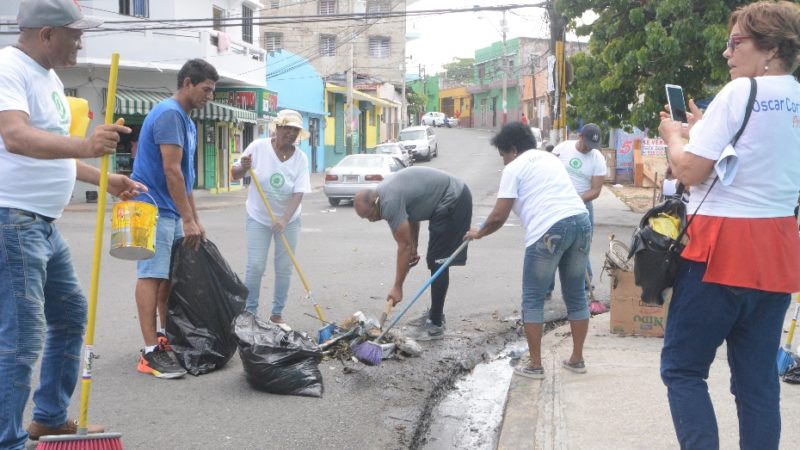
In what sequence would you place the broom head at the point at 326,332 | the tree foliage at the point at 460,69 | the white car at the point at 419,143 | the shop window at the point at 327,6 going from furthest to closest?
1. the tree foliage at the point at 460,69
2. the shop window at the point at 327,6
3. the white car at the point at 419,143
4. the broom head at the point at 326,332

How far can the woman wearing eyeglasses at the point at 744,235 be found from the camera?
2.74 metres

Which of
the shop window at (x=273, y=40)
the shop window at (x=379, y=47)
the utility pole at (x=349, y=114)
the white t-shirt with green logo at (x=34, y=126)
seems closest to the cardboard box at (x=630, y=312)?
the white t-shirt with green logo at (x=34, y=126)

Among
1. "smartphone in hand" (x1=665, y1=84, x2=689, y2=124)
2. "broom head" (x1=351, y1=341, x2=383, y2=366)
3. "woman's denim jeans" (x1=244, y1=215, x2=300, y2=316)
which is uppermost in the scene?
"smartphone in hand" (x1=665, y1=84, x2=689, y2=124)

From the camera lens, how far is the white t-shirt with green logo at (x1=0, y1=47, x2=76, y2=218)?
3.01 m

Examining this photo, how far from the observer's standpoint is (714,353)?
2.87 m

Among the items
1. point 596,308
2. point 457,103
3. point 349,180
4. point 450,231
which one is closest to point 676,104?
point 450,231

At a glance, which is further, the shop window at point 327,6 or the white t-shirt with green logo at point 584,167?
the shop window at point 327,6

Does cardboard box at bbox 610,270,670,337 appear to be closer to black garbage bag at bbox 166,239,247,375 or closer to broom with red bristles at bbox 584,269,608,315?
broom with red bristles at bbox 584,269,608,315

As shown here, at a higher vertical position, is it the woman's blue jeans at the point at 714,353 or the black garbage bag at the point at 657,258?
the black garbage bag at the point at 657,258

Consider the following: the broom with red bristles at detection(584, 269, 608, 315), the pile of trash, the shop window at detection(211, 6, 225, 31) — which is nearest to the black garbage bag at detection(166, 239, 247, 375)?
the pile of trash

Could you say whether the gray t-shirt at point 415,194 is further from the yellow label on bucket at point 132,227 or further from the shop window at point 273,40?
the shop window at point 273,40

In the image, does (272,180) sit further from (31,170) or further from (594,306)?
(594,306)

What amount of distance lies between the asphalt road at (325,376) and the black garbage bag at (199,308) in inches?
6.2

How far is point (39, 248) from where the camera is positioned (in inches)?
125
